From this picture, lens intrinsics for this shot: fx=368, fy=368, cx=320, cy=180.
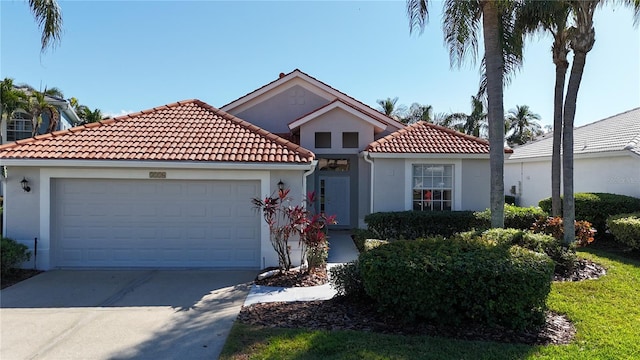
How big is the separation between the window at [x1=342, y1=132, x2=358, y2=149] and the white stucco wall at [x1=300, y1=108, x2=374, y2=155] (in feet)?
0.53

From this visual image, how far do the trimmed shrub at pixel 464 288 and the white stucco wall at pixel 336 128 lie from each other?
31.0ft

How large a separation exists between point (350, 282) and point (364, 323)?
93 cm

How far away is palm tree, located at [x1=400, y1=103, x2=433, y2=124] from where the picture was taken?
130 ft

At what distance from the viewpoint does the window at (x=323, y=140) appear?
15.0 metres

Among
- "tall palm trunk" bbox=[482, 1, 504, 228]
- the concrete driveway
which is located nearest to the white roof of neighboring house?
"tall palm trunk" bbox=[482, 1, 504, 228]

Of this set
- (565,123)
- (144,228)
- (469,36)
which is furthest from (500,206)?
(144,228)

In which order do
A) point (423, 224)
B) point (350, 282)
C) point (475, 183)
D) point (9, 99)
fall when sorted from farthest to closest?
1. point (9, 99)
2. point (475, 183)
3. point (423, 224)
4. point (350, 282)

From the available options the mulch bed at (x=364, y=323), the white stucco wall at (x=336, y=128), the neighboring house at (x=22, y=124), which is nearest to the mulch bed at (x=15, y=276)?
the mulch bed at (x=364, y=323)

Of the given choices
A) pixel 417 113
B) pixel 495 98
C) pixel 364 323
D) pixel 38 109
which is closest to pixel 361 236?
pixel 495 98

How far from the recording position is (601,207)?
512 inches

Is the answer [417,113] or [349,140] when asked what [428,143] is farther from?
[417,113]

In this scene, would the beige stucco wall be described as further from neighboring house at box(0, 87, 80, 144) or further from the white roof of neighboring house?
neighboring house at box(0, 87, 80, 144)

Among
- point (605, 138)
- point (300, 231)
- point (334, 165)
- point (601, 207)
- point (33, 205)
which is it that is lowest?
point (300, 231)

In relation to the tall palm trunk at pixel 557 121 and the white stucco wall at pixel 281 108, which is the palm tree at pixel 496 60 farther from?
the white stucco wall at pixel 281 108
